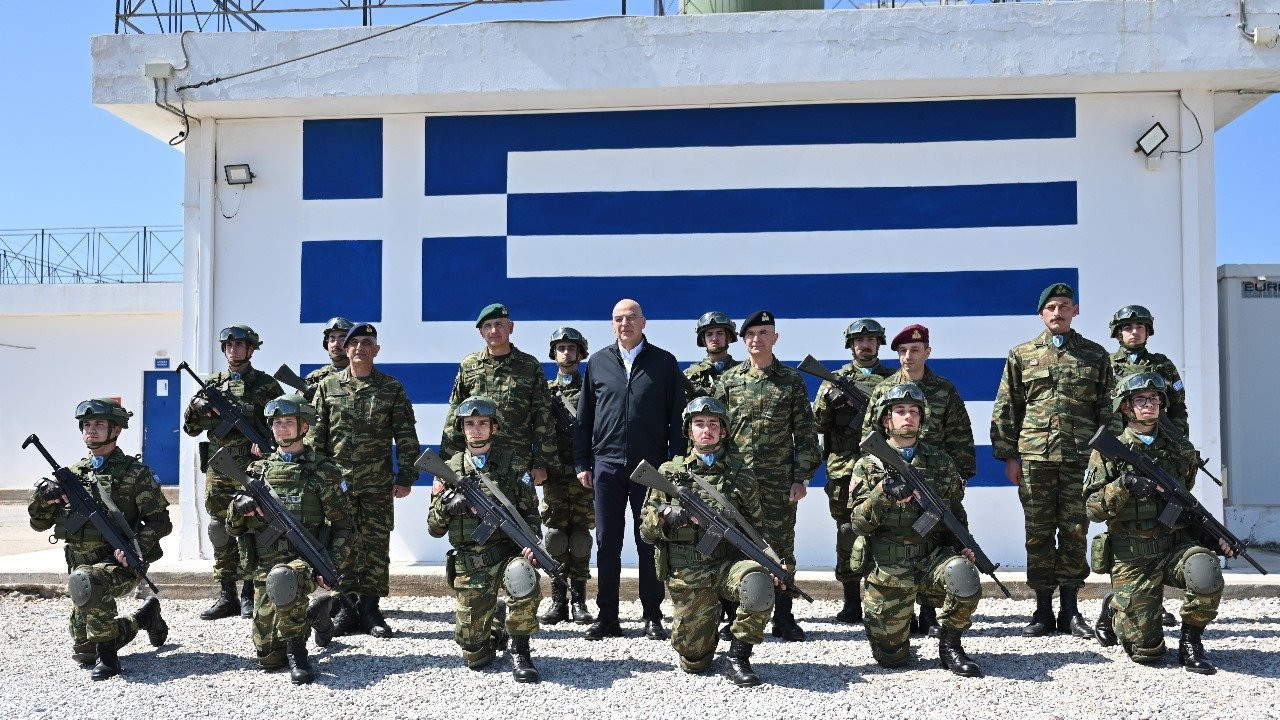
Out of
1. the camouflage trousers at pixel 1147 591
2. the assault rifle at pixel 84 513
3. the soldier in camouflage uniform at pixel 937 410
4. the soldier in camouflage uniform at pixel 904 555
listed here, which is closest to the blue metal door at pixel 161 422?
the assault rifle at pixel 84 513

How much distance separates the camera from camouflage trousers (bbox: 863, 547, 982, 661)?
17.1 ft

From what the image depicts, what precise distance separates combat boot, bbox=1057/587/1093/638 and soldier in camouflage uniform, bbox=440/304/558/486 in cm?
315

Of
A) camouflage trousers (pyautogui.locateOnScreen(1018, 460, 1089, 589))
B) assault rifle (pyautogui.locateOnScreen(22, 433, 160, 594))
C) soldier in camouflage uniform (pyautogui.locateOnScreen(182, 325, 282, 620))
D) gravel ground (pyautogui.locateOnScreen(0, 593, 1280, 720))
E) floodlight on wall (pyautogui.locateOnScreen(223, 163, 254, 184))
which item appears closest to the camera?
gravel ground (pyautogui.locateOnScreen(0, 593, 1280, 720))

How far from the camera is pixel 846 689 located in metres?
4.95

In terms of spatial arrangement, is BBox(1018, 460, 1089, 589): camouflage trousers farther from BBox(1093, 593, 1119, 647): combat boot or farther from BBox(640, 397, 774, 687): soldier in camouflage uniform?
BBox(640, 397, 774, 687): soldier in camouflage uniform

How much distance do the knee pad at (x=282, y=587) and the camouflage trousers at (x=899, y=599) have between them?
9.64 feet

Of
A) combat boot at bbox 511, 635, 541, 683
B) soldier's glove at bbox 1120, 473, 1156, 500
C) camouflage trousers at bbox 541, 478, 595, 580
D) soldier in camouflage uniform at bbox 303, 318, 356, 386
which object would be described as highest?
soldier in camouflage uniform at bbox 303, 318, 356, 386

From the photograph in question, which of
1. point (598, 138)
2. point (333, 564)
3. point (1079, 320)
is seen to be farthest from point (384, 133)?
point (1079, 320)

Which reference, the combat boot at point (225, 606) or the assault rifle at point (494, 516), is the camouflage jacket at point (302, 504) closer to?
the assault rifle at point (494, 516)

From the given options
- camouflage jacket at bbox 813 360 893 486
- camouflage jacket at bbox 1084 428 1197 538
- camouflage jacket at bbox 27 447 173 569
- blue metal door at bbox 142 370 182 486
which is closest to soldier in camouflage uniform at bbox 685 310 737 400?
camouflage jacket at bbox 813 360 893 486

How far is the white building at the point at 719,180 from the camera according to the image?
25.3 ft

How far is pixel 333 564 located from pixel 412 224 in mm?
3592

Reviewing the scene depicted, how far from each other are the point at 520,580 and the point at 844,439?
237 cm

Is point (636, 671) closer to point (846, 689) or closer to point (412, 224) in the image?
point (846, 689)
